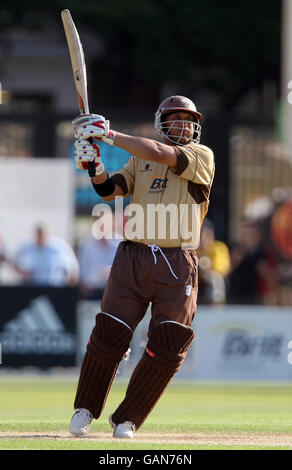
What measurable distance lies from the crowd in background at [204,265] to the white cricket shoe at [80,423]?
28.4ft

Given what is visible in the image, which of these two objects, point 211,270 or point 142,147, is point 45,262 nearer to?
point 211,270

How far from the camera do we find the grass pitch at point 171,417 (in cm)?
751

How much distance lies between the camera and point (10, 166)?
1781 centimetres

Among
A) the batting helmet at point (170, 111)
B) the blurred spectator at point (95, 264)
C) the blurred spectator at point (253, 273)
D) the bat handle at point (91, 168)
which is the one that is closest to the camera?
the bat handle at point (91, 168)

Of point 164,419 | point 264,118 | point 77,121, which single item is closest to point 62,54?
point 264,118

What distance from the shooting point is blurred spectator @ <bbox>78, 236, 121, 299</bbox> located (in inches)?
656

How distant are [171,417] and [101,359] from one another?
2598 mm

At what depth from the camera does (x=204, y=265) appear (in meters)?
17.0

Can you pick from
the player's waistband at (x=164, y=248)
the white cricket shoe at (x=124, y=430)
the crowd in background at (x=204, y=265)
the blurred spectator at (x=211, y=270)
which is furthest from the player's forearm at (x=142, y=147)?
the blurred spectator at (x=211, y=270)

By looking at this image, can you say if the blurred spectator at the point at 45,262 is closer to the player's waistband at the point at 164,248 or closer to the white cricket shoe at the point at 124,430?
the player's waistband at the point at 164,248

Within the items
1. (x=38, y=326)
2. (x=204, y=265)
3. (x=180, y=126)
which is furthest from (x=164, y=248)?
(x=204, y=265)

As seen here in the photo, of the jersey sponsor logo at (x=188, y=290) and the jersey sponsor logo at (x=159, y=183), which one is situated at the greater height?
the jersey sponsor logo at (x=159, y=183)
